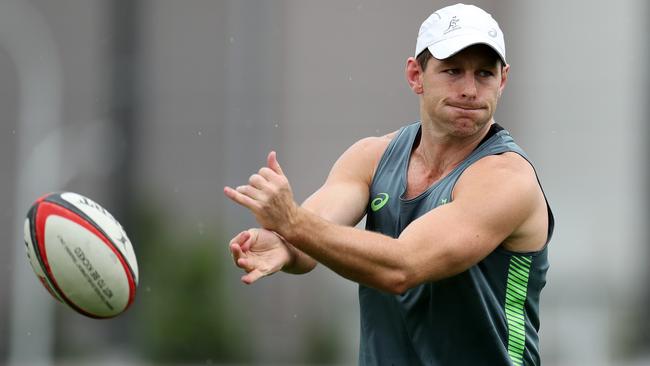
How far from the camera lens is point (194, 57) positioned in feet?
85.7

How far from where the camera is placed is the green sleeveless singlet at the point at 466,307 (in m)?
6.08

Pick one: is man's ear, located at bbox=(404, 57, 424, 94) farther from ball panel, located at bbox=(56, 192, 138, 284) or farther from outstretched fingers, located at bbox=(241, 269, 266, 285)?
ball panel, located at bbox=(56, 192, 138, 284)

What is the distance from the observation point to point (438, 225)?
570cm

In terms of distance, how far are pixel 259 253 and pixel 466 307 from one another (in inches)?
39.9

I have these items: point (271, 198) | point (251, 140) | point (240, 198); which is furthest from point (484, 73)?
point (251, 140)

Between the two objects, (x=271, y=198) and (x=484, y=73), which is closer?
(x=271, y=198)

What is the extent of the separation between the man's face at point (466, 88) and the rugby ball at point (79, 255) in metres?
1.68

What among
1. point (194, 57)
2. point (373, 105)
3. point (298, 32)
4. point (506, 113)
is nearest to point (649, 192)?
point (506, 113)

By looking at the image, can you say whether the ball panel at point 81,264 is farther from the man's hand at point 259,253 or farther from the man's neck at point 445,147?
the man's neck at point 445,147

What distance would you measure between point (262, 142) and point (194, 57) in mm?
5089

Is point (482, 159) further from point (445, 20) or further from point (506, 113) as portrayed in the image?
point (506, 113)

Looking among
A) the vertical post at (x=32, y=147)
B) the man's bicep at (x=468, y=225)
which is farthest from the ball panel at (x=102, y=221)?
the vertical post at (x=32, y=147)

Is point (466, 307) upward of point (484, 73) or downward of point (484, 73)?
downward

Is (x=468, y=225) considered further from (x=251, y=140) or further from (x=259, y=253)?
(x=251, y=140)
